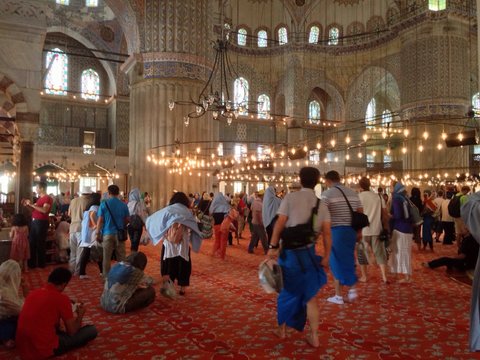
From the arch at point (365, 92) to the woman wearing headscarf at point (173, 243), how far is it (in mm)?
18917

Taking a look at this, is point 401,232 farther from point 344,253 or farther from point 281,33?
point 281,33

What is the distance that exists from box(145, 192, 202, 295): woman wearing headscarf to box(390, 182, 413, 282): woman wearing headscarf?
7.44ft

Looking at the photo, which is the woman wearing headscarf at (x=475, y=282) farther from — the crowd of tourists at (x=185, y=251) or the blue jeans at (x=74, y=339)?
the blue jeans at (x=74, y=339)

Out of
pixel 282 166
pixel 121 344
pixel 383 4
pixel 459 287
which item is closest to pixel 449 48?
pixel 383 4

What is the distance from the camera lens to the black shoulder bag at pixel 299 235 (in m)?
3.15

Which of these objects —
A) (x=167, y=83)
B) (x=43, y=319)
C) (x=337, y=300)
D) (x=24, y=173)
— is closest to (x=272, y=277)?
(x=43, y=319)

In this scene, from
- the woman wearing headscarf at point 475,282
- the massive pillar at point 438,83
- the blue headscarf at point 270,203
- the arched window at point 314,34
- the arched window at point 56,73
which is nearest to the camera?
the woman wearing headscarf at point 475,282

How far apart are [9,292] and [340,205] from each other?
2638 millimetres

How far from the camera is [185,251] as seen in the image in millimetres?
4766

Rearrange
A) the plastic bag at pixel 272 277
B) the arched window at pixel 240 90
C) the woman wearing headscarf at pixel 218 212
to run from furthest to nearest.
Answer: the arched window at pixel 240 90
the woman wearing headscarf at pixel 218 212
the plastic bag at pixel 272 277

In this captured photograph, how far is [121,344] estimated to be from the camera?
329cm

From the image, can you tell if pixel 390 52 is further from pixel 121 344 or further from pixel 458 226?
pixel 121 344

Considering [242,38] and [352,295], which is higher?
[242,38]

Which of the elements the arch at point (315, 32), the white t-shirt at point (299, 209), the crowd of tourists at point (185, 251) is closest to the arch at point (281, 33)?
the arch at point (315, 32)
